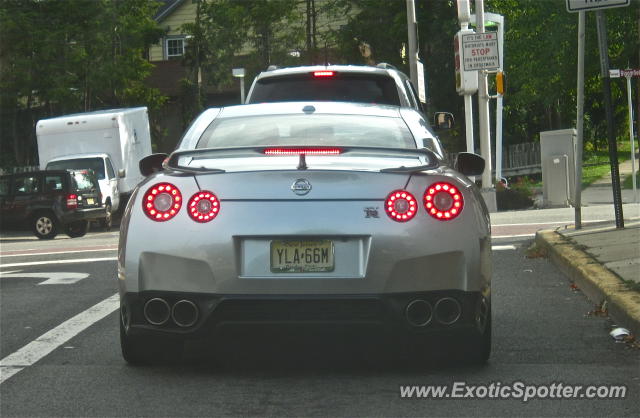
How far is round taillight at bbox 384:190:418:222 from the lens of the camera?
6496 millimetres

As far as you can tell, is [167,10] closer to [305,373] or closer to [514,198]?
[514,198]

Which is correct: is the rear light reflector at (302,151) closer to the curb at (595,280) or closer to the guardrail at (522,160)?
the curb at (595,280)

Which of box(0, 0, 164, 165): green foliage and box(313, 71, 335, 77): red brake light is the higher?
box(0, 0, 164, 165): green foliage

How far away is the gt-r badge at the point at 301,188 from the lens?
6516 mm

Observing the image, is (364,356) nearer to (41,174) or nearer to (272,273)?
(272,273)

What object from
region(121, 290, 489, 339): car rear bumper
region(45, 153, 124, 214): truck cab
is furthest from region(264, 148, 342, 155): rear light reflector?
region(45, 153, 124, 214): truck cab

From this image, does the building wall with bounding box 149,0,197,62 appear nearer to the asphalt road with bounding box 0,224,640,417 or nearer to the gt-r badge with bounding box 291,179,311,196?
the asphalt road with bounding box 0,224,640,417

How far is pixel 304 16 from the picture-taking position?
63219 mm

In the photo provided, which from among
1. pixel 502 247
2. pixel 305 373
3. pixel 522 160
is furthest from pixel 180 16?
pixel 305 373

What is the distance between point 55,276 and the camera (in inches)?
537

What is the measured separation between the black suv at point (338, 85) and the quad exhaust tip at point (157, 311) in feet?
23.3

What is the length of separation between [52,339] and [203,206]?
2.40 m

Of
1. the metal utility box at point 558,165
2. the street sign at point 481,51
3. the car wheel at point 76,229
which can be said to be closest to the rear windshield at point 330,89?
the street sign at point 481,51

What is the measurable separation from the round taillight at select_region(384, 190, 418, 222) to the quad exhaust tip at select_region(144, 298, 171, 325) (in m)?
1.24
